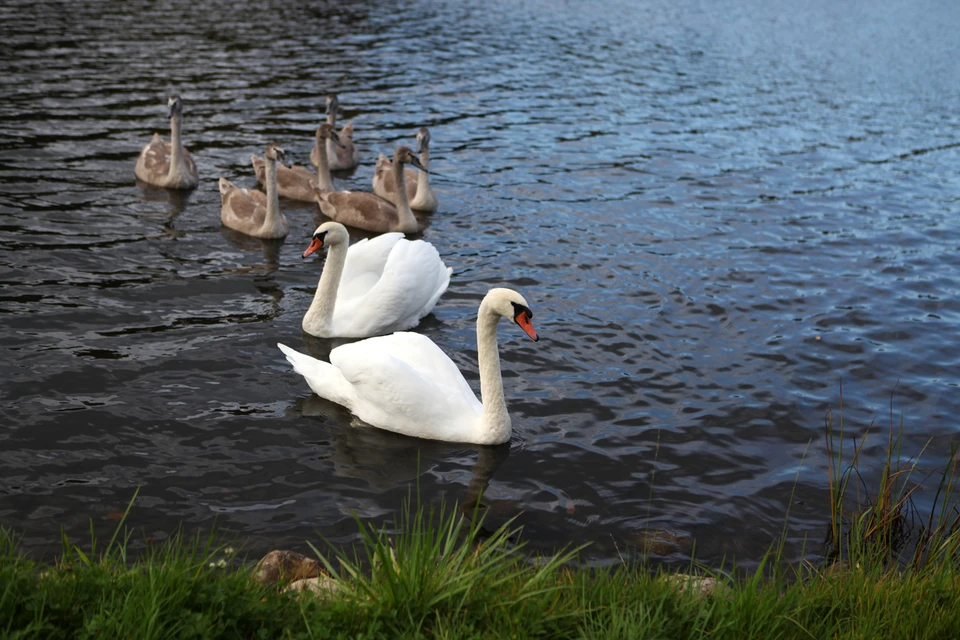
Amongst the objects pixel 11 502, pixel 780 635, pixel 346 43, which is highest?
pixel 346 43

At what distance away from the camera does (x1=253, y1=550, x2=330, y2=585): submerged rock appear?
525 cm

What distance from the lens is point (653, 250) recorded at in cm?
1272

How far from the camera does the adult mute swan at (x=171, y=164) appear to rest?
1388cm

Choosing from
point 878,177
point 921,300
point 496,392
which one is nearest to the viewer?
point 496,392

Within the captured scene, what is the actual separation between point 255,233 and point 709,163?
8801 mm

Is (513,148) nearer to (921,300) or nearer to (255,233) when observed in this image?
(255,233)

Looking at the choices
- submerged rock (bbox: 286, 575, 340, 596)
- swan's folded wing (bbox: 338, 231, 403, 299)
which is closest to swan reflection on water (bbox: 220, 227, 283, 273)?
swan's folded wing (bbox: 338, 231, 403, 299)

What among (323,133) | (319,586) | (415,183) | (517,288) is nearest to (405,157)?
(415,183)

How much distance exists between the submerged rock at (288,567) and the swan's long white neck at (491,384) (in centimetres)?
235

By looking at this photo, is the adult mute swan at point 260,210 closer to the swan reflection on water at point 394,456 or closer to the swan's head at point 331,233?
the swan's head at point 331,233

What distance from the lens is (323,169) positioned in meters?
14.6

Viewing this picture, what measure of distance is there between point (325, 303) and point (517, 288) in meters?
2.62

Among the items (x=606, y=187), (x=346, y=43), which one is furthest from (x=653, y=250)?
(x=346, y=43)

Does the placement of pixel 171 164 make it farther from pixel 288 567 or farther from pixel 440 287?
pixel 288 567
